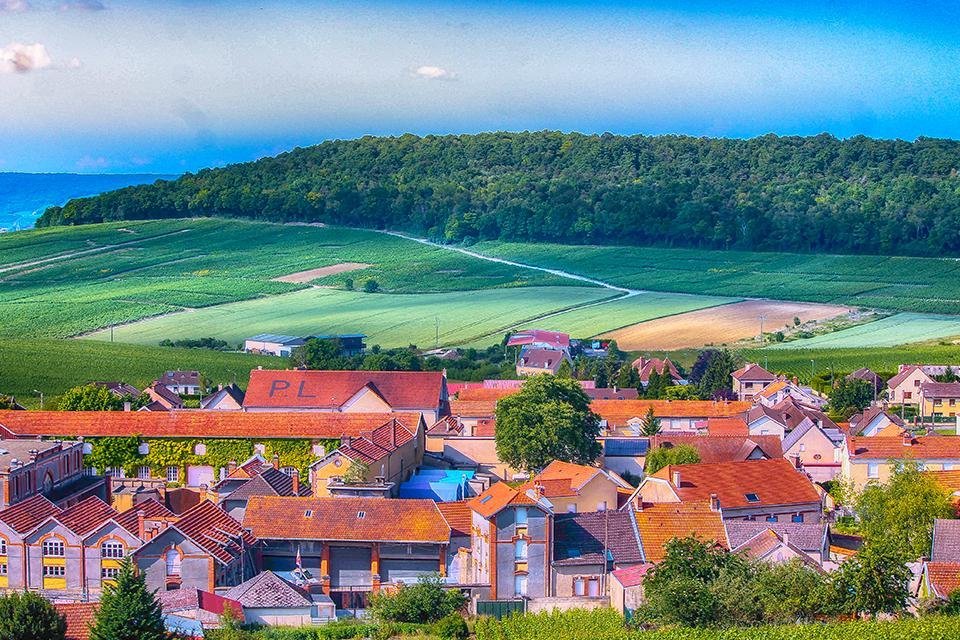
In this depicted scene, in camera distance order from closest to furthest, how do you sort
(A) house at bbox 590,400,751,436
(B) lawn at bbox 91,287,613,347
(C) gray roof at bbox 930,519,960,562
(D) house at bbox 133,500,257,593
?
(D) house at bbox 133,500,257,593, (C) gray roof at bbox 930,519,960,562, (A) house at bbox 590,400,751,436, (B) lawn at bbox 91,287,613,347

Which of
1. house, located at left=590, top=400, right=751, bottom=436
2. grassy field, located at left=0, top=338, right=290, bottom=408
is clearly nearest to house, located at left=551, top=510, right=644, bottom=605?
house, located at left=590, top=400, right=751, bottom=436

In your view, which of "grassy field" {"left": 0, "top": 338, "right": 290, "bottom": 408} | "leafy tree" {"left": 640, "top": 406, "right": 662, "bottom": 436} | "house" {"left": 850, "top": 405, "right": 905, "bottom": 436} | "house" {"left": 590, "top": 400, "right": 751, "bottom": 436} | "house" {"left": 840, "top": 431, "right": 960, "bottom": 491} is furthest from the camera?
"grassy field" {"left": 0, "top": 338, "right": 290, "bottom": 408}

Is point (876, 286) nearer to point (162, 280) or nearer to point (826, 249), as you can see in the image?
point (826, 249)

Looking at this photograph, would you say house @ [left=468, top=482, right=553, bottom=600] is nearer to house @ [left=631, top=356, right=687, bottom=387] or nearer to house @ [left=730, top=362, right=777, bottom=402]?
house @ [left=730, top=362, right=777, bottom=402]

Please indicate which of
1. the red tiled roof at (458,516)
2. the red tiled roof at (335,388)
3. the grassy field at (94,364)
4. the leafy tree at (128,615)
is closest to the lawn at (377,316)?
the grassy field at (94,364)

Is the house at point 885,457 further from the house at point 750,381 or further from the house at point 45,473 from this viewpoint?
the house at point 45,473

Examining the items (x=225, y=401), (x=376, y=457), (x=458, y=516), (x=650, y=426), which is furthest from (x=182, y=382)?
(x=458, y=516)

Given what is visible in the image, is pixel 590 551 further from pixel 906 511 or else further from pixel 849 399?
pixel 849 399

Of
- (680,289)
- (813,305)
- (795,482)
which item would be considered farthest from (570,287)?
(795,482)
